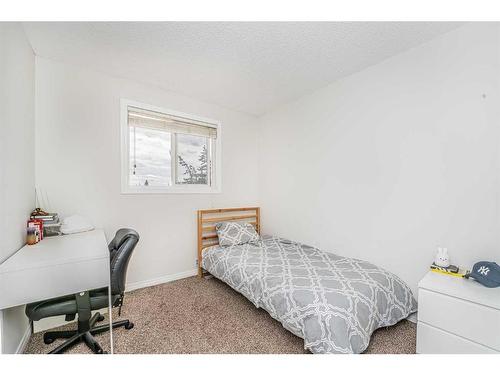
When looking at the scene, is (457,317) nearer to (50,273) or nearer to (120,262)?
(120,262)

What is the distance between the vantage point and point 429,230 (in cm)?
188

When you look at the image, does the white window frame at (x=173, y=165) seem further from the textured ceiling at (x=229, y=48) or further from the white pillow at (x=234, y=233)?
the white pillow at (x=234, y=233)

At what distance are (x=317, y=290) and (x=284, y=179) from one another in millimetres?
1842

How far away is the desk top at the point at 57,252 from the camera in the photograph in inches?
50.3

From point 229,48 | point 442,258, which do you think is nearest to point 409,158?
point 442,258

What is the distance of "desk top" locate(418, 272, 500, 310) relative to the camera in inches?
51.1

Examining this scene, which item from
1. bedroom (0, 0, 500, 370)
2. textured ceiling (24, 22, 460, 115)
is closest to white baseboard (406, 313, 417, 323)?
bedroom (0, 0, 500, 370)

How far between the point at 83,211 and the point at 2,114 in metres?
1.18

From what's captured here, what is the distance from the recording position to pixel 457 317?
1360 millimetres

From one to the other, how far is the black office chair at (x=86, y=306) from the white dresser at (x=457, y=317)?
2150 mm

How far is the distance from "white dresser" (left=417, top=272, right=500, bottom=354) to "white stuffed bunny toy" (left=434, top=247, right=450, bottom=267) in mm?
151

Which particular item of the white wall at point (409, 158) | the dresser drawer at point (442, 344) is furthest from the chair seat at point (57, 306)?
the white wall at point (409, 158)

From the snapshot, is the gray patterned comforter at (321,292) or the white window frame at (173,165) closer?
the gray patterned comforter at (321,292)
